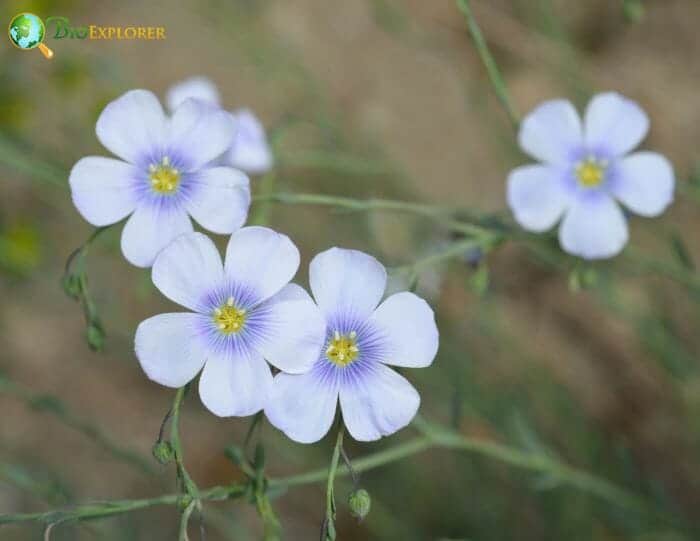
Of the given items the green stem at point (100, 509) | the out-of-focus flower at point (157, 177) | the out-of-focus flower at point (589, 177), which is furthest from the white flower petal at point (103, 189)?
the out-of-focus flower at point (589, 177)

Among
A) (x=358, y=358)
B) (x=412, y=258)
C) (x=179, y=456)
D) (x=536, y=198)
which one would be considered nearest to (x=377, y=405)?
(x=358, y=358)

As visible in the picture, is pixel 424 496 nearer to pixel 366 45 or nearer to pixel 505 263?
pixel 505 263

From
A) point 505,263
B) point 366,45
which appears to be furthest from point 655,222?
point 366,45

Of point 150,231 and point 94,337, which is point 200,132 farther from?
point 94,337

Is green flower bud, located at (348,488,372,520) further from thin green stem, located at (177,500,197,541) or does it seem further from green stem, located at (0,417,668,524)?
thin green stem, located at (177,500,197,541)

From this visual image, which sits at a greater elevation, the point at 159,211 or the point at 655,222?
the point at 655,222

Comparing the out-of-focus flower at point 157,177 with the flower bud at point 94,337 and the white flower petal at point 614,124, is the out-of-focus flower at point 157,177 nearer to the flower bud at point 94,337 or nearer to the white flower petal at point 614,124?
the flower bud at point 94,337

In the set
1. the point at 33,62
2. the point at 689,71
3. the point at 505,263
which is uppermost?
Result: the point at 689,71

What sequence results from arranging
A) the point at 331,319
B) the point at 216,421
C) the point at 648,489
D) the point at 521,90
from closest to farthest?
the point at 331,319 < the point at 648,489 < the point at 216,421 < the point at 521,90
